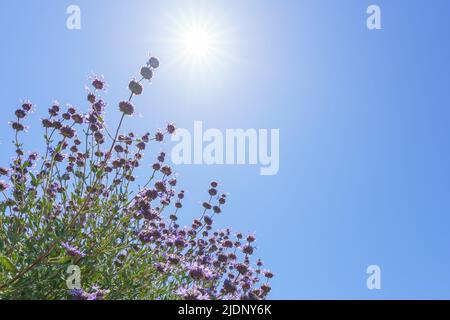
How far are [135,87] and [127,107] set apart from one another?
0.86ft

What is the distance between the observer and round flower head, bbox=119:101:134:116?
5875 mm

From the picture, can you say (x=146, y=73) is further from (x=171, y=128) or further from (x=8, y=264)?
(x=8, y=264)

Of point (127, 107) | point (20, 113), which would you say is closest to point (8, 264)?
point (127, 107)

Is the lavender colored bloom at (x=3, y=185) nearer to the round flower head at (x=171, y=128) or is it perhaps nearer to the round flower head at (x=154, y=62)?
the round flower head at (x=171, y=128)

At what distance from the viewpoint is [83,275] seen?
19.1 ft

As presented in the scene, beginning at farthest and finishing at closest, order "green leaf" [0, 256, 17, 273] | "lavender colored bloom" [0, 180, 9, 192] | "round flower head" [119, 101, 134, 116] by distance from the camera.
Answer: "lavender colored bloom" [0, 180, 9, 192] < "round flower head" [119, 101, 134, 116] < "green leaf" [0, 256, 17, 273]

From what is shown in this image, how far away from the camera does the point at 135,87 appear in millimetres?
5898

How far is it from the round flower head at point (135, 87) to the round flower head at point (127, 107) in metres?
0.16

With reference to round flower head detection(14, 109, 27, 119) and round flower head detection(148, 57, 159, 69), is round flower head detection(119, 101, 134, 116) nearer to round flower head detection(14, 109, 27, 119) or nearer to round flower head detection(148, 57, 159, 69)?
round flower head detection(148, 57, 159, 69)

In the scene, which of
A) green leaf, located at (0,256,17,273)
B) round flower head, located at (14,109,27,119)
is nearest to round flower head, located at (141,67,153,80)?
round flower head, located at (14,109,27,119)

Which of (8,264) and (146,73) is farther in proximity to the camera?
(146,73)

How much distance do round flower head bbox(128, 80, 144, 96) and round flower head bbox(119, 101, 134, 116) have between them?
0.16 m
